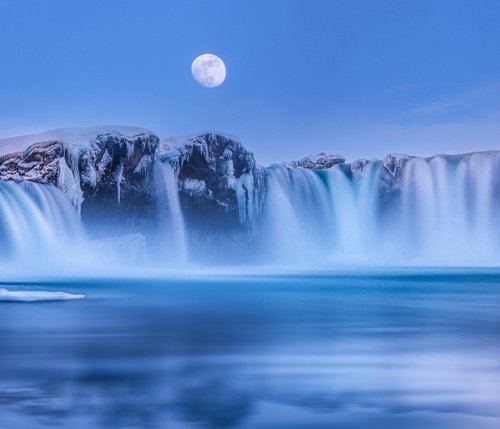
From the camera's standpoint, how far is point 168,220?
133ft

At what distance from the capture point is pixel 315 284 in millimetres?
29172

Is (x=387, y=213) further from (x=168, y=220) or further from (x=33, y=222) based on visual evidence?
(x=33, y=222)

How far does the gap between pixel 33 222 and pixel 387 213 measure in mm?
22605

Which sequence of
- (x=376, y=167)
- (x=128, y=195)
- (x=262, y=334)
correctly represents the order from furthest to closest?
(x=376, y=167) < (x=128, y=195) < (x=262, y=334)

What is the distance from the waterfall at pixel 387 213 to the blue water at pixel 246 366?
87.8 feet

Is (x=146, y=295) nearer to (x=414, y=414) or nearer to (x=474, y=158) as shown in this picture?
(x=414, y=414)

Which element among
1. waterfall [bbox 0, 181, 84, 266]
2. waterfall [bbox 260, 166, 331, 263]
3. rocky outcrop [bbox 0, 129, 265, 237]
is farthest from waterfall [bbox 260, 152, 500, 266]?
waterfall [bbox 0, 181, 84, 266]

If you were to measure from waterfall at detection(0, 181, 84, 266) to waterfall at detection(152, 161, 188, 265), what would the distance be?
709 centimetres

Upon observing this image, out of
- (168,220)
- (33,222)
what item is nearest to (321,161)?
(168,220)

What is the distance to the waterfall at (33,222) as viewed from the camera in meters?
30.6

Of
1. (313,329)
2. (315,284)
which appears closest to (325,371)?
(313,329)

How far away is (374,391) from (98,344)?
15.2ft

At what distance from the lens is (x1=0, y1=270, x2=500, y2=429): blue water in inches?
260

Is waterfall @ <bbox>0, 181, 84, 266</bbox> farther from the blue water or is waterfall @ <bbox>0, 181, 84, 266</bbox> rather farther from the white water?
the blue water
